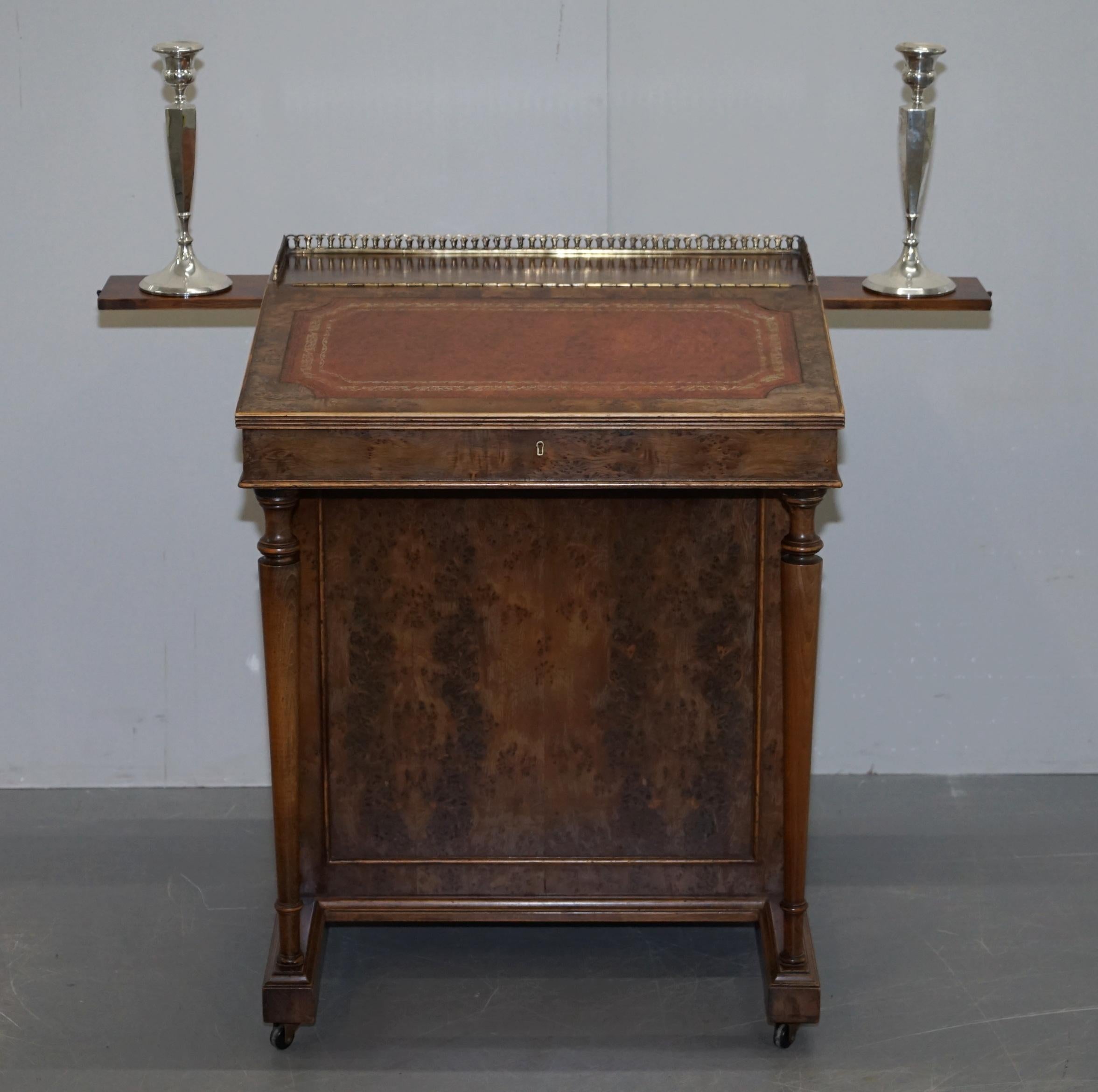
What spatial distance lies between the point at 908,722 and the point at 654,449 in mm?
1933

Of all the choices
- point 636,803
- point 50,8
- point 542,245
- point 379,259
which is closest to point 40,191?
point 50,8

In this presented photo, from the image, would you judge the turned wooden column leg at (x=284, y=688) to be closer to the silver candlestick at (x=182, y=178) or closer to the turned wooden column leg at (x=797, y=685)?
the silver candlestick at (x=182, y=178)

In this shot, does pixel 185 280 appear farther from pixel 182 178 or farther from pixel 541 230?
pixel 541 230

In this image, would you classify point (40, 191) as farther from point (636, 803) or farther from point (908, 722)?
point (908, 722)

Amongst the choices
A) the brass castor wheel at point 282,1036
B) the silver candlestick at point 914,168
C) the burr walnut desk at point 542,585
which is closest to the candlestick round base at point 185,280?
the burr walnut desk at point 542,585

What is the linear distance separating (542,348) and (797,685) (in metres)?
0.83

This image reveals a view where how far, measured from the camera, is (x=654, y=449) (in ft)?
10.0

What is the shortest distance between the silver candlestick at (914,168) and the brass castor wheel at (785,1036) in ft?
5.13

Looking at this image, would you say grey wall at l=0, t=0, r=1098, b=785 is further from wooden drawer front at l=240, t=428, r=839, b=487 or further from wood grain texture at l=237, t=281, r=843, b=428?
wooden drawer front at l=240, t=428, r=839, b=487

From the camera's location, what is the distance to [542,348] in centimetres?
328

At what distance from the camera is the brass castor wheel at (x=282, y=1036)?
3.49 meters

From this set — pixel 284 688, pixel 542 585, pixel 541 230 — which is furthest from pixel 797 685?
pixel 541 230

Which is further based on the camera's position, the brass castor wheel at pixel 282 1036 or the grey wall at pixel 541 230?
the grey wall at pixel 541 230

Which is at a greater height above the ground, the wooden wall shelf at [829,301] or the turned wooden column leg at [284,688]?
the wooden wall shelf at [829,301]
